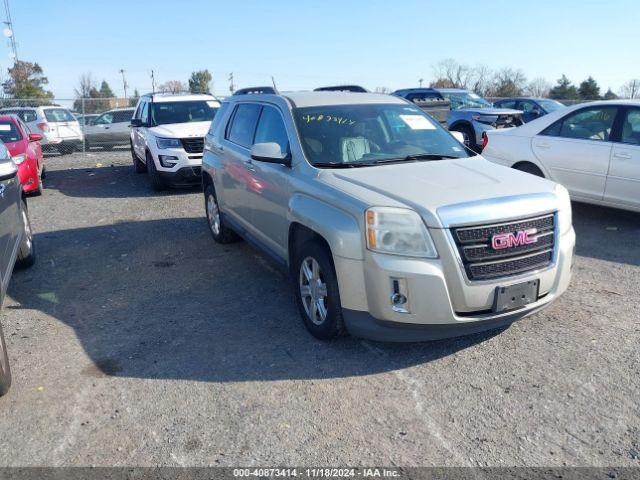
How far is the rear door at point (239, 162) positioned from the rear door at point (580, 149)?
436 centimetres

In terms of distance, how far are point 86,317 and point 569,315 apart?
4.18 meters

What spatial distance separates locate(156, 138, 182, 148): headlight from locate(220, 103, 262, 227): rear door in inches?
174

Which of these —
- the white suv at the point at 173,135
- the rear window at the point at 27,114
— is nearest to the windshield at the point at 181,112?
the white suv at the point at 173,135

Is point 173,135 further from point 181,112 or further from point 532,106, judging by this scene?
point 532,106

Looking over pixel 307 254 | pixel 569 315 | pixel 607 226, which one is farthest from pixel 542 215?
pixel 607 226

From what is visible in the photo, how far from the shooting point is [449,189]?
394cm

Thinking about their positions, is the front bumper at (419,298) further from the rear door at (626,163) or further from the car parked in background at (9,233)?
the rear door at (626,163)

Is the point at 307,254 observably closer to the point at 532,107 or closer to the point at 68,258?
the point at 68,258

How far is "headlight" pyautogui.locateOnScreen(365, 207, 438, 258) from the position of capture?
3.62m

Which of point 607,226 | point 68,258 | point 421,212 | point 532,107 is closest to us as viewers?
point 421,212

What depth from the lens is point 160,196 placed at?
425 inches

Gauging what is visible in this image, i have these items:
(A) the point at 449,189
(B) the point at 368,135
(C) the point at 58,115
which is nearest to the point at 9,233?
(B) the point at 368,135

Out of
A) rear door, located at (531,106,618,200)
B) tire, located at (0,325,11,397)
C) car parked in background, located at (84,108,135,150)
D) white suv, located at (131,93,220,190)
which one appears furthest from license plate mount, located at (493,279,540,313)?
car parked in background, located at (84,108,135,150)

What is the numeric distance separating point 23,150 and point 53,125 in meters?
8.30
